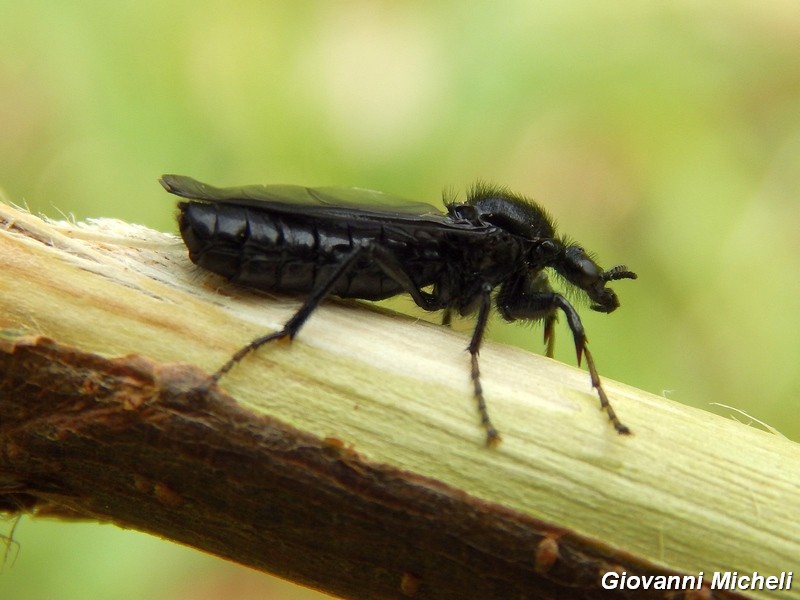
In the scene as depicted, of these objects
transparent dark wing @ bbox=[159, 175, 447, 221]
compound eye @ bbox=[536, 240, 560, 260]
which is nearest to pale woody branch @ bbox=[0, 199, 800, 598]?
transparent dark wing @ bbox=[159, 175, 447, 221]

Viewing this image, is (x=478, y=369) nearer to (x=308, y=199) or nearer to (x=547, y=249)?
(x=308, y=199)

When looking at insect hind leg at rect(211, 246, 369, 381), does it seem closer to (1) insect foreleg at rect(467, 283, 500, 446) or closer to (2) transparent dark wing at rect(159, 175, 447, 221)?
(2) transparent dark wing at rect(159, 175, 447, 221)

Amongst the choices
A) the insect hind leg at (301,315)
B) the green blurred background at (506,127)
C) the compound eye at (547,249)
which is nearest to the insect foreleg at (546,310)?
the compound eye at (547,249)

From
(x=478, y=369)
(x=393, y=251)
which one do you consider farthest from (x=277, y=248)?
(x=478, y=369)

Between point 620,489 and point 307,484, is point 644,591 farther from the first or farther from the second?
point 307,484

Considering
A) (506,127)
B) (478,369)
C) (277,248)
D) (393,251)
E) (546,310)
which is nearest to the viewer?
(478,369)

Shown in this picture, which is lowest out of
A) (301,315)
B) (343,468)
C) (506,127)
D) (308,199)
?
(343,468)

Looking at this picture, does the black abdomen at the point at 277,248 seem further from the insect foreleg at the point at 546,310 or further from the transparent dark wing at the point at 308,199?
the insect foreleg at the point at 546,310

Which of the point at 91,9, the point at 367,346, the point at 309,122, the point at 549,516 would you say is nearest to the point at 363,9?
the point at 309,122
